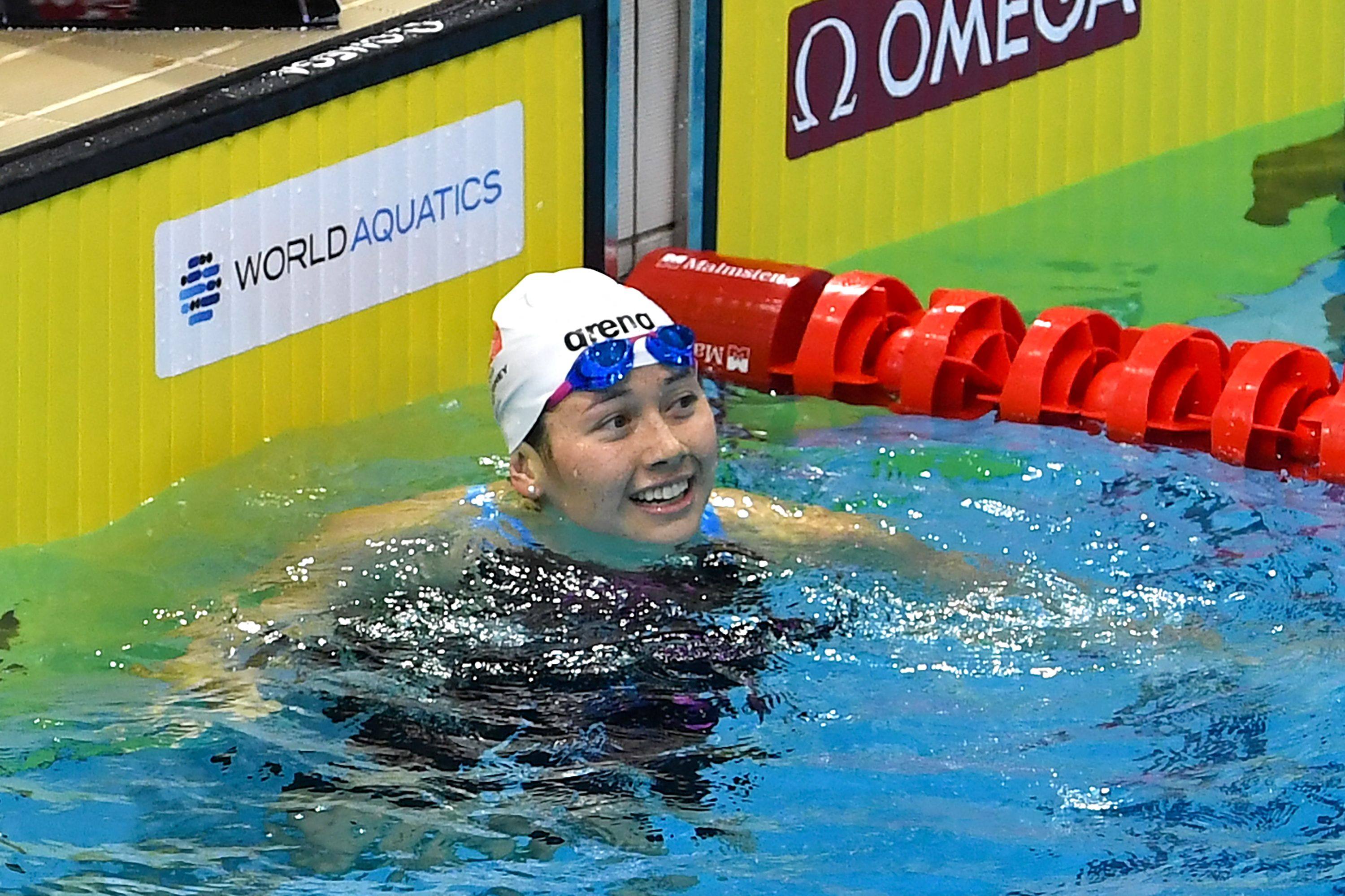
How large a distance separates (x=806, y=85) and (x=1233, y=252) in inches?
48.5

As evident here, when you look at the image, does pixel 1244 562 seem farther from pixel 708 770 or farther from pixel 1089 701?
pixel 708 770

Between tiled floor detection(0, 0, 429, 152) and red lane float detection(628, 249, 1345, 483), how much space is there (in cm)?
94

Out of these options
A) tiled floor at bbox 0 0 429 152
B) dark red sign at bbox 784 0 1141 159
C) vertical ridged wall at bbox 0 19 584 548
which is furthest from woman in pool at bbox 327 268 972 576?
dark red sign at bbox 784 0 1141 159

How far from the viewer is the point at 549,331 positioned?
4234mm

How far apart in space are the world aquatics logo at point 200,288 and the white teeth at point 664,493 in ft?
4.01

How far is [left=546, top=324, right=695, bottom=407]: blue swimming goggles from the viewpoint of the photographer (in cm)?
413

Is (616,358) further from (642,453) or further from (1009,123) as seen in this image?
(1009,123)

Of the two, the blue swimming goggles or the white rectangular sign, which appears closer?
the blue swimming goggles

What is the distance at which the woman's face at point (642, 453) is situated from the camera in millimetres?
4102

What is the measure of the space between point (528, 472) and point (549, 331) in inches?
9.6

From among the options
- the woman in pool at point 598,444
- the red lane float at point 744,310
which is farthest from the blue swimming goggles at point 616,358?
the red lane float at point 744,310

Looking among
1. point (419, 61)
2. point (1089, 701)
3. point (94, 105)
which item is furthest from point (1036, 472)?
point (94, 105)

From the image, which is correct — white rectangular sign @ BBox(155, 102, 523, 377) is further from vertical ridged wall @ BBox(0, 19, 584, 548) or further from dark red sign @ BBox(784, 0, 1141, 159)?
dark red sign @ BBox(784, 0, 1141, 159)

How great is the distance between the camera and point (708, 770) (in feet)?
12.5
